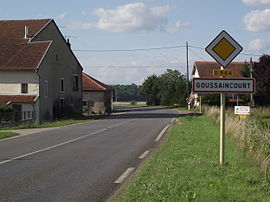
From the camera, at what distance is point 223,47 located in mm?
10734

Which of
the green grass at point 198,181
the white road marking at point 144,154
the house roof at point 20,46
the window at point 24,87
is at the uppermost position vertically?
the house roof at point 20,46

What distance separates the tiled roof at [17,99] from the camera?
1757 inches

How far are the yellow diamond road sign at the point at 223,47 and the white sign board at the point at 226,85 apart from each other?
44cm

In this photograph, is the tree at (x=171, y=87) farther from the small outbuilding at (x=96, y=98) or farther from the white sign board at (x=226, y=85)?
the white sign board at (x=226, y=85)

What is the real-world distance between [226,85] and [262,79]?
47.0 m

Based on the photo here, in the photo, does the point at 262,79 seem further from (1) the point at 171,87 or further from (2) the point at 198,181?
(1) the point at 171,87

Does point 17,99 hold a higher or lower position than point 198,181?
higher

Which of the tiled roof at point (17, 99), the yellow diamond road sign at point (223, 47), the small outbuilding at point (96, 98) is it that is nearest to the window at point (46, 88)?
the tiled roof at point (17, 99)

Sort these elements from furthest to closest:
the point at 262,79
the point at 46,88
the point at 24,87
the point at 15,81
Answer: the point at 262,79 → the point at 46,88 → the point at 15,81 → the point at 24,87

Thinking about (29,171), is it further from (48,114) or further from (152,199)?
(48,114)

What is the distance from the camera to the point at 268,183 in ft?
27.8

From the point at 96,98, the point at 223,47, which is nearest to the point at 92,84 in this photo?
the point at 96,98

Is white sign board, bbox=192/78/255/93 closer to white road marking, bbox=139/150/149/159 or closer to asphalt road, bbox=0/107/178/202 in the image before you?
asphalt road, bbox=0/107/178/202

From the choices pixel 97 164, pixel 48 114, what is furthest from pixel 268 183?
pixel 48 114
